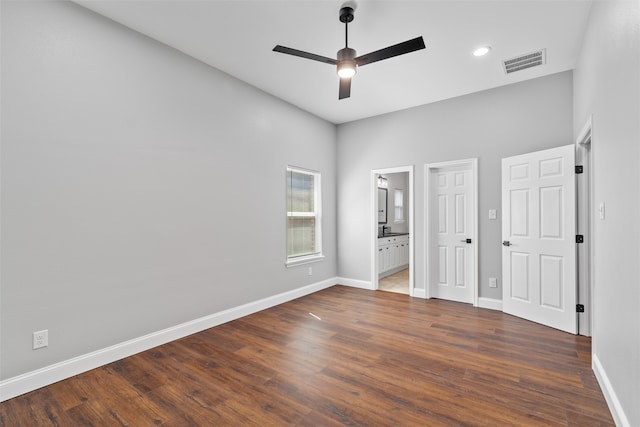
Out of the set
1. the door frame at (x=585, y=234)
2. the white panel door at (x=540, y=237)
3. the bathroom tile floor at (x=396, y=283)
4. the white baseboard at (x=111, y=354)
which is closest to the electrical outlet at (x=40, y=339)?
the white baseboard at (x=111, y=354)

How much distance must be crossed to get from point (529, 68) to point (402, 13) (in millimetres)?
2006

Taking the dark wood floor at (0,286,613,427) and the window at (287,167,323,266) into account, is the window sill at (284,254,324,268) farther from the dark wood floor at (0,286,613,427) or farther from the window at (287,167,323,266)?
the dark wood floor at (0,286,613,427)

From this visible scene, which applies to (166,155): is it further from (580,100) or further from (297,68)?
(580,100)

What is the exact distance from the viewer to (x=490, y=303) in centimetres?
418

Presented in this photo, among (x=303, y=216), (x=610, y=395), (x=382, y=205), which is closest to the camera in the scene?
(x=610, y=395)

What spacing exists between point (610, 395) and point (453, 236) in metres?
2.76

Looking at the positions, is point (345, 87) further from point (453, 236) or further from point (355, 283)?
point (355, 283)

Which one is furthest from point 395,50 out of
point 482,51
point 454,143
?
point 454,143

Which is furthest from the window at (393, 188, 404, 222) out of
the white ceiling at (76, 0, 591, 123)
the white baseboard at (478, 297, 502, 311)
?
the white ceiling at (76, 0, 591, 123)

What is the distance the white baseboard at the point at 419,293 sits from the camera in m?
4.72

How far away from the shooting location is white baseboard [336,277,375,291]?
5.35 metres

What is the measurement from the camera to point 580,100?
3168 mm

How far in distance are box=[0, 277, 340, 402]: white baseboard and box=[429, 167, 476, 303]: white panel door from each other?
272cm

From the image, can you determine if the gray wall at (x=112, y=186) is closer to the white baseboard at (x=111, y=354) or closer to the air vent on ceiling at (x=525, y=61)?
the white baseboard at (x=111, y=354)
